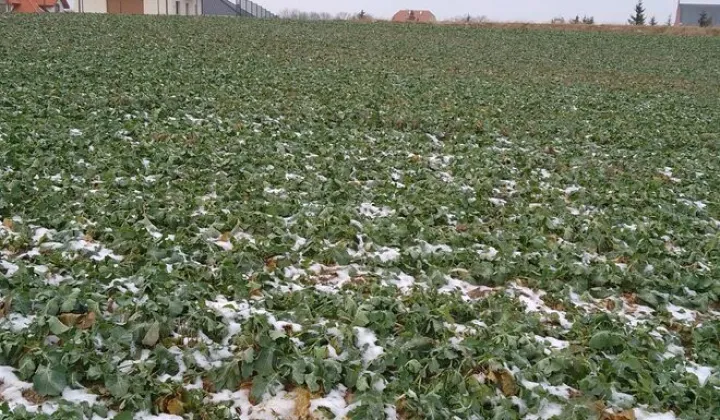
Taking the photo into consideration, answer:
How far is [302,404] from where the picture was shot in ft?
10.7

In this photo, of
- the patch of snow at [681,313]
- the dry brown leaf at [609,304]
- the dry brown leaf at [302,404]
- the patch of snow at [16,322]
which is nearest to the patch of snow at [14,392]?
the patch of snow at [16,322]

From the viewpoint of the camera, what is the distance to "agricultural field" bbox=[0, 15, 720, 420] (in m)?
3.40

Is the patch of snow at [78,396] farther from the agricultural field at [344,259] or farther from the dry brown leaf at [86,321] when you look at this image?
the dry brown leaf at [86,321]

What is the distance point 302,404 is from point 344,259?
6.11ft

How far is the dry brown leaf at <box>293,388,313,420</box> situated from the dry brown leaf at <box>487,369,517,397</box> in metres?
1.04

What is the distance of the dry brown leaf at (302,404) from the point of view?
321cm

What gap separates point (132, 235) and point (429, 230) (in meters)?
2.53

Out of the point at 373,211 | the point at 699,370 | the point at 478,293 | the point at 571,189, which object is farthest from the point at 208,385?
the point at 571,189

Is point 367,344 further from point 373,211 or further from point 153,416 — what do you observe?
point 373,211

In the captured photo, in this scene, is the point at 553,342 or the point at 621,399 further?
the point at 553,342

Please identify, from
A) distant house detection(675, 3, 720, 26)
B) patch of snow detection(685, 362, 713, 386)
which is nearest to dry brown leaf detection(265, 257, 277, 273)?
patch of snow detection(685, 362, 713, 386)

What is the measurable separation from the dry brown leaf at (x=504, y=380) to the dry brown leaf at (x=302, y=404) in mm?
1037

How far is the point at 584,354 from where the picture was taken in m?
3.88

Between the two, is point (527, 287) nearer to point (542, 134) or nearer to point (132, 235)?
point (132, 235)
